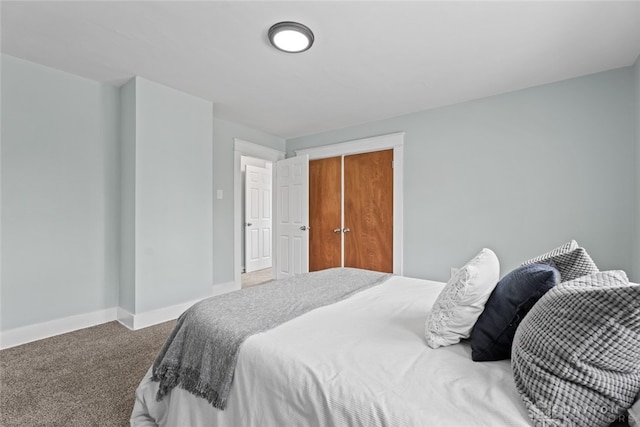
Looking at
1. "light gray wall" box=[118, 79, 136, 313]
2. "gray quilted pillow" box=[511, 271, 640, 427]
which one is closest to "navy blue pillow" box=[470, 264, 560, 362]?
"gray quilted pillow" box=[511, 271, 640, 427]

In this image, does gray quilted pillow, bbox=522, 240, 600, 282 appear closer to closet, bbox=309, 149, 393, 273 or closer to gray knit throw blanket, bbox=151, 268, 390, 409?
gray knit throw blanket, bbox=151, 268, 390, 409

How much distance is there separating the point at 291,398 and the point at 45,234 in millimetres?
2854

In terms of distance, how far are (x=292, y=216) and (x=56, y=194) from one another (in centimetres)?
280

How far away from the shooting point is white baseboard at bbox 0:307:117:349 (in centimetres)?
250

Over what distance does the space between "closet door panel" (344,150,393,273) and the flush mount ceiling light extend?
2.10 metres

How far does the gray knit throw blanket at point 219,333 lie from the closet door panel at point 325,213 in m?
2.66

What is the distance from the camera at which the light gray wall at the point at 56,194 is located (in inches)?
98.5

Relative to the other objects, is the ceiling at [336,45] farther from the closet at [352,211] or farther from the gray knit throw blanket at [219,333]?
the gray knit throw blanket at [219,333]

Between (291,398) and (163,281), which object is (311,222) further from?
(291,398)

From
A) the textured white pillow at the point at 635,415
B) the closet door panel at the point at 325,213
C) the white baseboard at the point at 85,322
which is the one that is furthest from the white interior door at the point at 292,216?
the textured white pillow at the point at 635,415

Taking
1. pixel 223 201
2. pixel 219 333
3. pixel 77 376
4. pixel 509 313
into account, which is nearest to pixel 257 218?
pixel 223 201

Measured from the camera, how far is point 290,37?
6.95 ft

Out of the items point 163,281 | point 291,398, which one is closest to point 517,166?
point 291,398

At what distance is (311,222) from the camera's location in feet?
15.8
